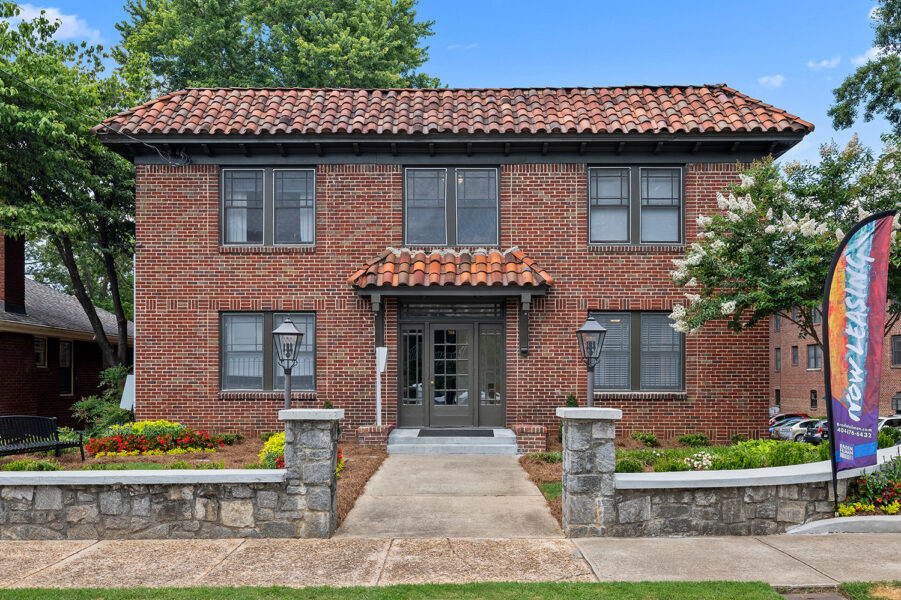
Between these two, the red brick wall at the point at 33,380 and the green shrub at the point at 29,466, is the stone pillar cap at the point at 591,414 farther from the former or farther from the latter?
the red brick wall at the point at 33,380

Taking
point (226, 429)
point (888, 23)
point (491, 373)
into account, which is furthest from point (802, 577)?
point (888, 23)

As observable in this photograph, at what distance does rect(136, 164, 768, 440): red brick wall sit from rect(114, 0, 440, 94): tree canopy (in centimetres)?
1278

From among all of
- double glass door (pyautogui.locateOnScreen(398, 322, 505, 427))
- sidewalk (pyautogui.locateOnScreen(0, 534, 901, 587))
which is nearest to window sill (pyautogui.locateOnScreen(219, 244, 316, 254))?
double glass door (pyautogui.locateOnScreen(398, 322, 505, 427))

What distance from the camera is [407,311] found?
1370cm

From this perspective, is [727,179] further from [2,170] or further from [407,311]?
[2,170]

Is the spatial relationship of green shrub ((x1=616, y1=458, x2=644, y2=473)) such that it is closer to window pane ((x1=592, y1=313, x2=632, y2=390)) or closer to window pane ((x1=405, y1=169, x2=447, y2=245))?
window pane ((x1=592, y1=313, x2=632, y2=390))

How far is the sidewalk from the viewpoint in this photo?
5.92 meters

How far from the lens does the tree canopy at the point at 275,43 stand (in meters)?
25.0

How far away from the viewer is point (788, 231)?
34.4 ft

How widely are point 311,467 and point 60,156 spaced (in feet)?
43.2

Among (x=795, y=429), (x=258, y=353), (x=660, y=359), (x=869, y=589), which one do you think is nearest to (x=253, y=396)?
(x=258, y=353)

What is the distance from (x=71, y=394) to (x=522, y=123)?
57.3 ft

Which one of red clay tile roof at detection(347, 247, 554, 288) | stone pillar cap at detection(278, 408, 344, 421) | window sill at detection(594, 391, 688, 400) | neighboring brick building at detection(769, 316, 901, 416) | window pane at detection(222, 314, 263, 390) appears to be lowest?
neighboring brick building at detection(769, 316, 901, 416)

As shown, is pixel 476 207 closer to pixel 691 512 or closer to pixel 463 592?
pixel 691 512
